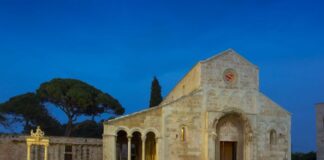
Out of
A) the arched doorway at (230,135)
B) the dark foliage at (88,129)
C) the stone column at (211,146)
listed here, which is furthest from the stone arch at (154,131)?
the dark foliage at (88,129)

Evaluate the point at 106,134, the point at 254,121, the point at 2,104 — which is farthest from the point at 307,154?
the point at 2,104

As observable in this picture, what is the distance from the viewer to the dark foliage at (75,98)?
154 ft

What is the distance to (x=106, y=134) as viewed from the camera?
27812 mm

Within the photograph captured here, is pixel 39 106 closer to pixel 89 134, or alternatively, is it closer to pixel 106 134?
pixel 89 134

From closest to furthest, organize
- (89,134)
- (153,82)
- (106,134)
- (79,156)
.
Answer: (106,134) → (79,156) → (153,82) → (89,134)

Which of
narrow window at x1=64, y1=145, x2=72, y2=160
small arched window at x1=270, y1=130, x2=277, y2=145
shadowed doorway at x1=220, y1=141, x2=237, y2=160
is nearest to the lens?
small arched window at x1=270, y1=130, x2=277, y2=145

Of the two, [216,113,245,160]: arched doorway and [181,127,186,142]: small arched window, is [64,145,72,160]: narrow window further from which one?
[216,113,245,160]: arched doorway

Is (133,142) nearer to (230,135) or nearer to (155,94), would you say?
(230,135)

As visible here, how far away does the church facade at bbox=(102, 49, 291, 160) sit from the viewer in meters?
29.0

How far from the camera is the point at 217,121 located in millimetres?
30406

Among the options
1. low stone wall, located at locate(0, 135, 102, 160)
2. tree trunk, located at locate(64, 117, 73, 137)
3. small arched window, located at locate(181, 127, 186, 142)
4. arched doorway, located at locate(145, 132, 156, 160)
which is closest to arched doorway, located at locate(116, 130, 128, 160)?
low stone wall, located at locate(0, 135, 102, 160)

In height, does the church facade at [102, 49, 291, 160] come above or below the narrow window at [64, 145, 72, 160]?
above

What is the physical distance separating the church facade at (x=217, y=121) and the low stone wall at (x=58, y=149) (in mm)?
2638

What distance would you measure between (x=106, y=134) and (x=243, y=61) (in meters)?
10.7
